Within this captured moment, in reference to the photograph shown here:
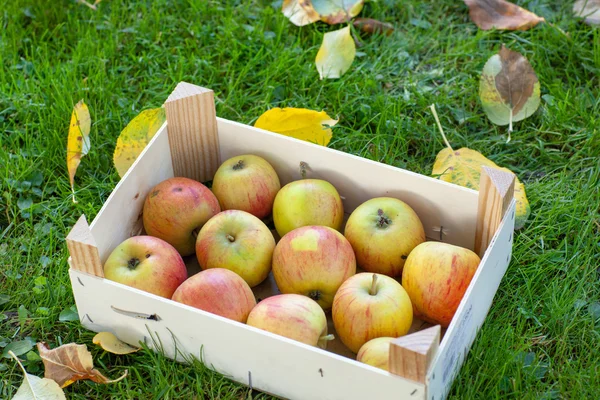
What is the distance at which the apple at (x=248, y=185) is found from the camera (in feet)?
7.41

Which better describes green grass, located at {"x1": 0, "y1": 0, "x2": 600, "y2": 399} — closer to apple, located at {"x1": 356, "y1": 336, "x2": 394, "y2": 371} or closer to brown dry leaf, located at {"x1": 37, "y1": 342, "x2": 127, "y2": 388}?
brown dry leaf, located at {"x1": 37, "y1": 342, "x2": 127, "y2": 388}

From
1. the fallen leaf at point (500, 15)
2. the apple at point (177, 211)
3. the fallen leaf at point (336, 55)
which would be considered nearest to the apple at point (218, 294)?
the apple at point (177, 211)

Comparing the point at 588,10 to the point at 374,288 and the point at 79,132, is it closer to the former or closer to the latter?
the point at 374,288

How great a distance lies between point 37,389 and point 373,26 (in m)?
1.72

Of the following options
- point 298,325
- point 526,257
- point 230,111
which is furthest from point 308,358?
point 230,111

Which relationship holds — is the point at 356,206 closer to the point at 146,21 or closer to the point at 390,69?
the point at 390,69

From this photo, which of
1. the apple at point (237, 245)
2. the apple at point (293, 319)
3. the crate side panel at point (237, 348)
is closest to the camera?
the crate side panel at point (237, 348)

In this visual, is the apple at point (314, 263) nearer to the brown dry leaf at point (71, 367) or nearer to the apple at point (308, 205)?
the apple at point (308, 205)

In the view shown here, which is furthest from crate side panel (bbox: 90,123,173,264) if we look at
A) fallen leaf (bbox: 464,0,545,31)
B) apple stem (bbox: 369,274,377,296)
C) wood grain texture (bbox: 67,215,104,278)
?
fallen leaf (bbox: 464,0,545,31)

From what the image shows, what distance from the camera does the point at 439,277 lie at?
6.50 ft

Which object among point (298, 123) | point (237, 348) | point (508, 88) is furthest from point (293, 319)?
point (508, 88)

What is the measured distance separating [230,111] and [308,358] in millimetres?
1216

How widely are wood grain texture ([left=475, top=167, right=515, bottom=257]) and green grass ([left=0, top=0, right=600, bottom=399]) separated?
0.22m

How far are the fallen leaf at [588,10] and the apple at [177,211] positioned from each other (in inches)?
61.7
